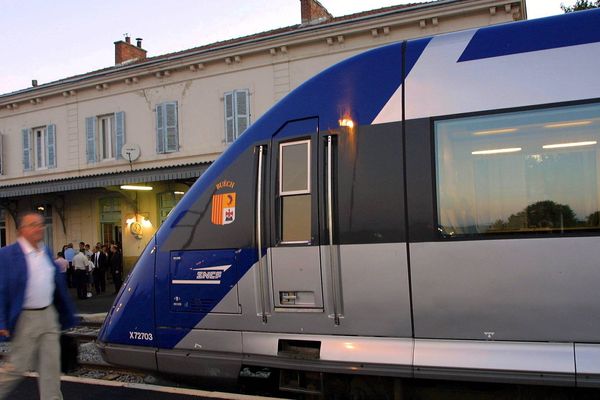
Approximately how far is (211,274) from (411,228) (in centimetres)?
165

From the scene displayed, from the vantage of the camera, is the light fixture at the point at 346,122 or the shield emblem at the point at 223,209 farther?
the shield emblem at the point at 223,209

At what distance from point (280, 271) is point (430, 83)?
1724 millimetres

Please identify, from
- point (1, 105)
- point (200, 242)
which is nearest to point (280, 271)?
point (200, 242)

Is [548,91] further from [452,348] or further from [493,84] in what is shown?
[452,348]

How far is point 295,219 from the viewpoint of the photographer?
3883 millimetres

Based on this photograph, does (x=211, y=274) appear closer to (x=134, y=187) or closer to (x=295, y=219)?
(x=295, y=219)

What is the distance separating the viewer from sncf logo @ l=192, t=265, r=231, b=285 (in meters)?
4.07

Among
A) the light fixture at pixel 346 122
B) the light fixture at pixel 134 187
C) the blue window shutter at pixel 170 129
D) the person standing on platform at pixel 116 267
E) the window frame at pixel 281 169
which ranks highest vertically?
the blue window shutter at pixel 170 129

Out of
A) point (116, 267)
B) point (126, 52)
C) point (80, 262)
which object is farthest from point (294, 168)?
point (126, 52)

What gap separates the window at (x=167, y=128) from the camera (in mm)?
17875

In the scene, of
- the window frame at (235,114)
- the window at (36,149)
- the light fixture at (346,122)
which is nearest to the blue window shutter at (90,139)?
the window at (36,149)

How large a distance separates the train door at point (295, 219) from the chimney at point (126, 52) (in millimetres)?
19605

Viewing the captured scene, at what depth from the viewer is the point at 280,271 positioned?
12.6ft

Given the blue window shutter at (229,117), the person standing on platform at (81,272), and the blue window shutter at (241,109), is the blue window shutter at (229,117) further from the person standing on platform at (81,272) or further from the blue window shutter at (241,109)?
the person standing on platform at (81,272)
